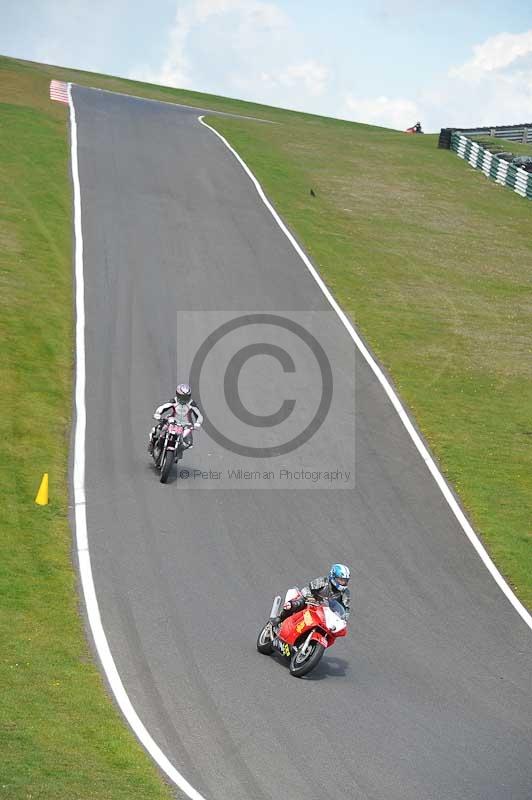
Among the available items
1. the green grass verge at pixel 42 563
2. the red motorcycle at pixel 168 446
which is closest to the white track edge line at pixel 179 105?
the green grass verge at pixel 42 563

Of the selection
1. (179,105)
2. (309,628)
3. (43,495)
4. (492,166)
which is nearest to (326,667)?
(309,628)

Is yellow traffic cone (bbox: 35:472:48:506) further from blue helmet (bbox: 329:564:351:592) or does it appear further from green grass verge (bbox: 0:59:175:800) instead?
blue helmet (bbox: 329:564:351:592)

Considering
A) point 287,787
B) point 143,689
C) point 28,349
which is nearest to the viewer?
point 287,787

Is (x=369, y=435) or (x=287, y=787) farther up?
(x=369, y=435)

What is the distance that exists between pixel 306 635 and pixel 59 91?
52474 millimetres

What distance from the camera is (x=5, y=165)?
141ft

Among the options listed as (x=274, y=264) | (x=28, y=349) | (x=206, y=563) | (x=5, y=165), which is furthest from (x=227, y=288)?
(x=206, y=563)

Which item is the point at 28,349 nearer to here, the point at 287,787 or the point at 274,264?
the point at 274,264

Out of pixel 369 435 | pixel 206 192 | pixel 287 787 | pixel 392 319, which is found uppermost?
pixel 206 192

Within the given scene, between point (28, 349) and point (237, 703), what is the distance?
51.8ft

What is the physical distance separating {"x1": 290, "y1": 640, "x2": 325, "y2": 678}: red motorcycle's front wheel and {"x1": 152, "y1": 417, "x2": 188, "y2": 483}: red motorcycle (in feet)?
23.9

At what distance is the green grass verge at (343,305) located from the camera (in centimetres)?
1305

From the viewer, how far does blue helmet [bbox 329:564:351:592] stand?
15.2 meters

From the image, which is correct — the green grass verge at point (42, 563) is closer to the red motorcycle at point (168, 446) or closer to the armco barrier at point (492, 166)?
the red motorcycle at point (168, 446)
